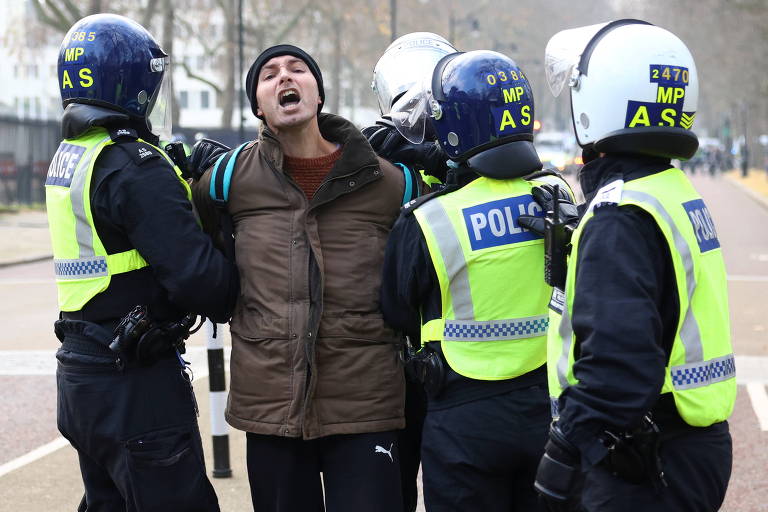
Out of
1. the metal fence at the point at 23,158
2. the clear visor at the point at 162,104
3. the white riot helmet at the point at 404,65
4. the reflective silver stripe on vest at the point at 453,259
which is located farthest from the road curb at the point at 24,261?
the reflective silver stripe on vest at the point at 453,259

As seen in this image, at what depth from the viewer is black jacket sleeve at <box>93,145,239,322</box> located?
139 inches

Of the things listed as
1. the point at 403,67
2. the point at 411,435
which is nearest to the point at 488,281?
the point at 411,435

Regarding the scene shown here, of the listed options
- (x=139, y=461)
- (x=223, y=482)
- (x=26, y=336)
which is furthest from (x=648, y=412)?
(x=26, y=336)

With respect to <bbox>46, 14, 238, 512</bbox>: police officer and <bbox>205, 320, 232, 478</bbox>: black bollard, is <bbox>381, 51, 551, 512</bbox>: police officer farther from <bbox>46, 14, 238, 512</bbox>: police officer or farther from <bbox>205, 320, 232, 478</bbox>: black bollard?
<bbox>205, 320, 232, 478</bbox>: black bollard

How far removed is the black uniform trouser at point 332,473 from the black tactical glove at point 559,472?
1046 millimetres

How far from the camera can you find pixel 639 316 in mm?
2623

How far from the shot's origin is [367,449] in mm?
3678

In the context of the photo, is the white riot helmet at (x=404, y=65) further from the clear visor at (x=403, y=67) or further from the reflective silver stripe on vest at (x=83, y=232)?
the reflective silver stripe on vest at (x=83, y=232)

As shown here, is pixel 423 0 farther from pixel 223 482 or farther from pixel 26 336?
pixel 223 482

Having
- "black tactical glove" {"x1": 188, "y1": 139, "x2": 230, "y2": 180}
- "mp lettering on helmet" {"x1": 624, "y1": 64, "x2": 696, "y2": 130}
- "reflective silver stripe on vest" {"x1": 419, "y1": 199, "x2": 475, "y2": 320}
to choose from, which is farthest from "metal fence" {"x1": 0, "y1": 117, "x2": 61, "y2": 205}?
"mp lettering on helmet" {"x1": 624, "y1": 64, "x2": 696, "y2": 130}

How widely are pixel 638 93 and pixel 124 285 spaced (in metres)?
1.67

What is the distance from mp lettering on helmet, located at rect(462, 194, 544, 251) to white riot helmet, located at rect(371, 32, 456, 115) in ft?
4.21

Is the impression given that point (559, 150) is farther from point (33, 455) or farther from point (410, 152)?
point (410, 152)

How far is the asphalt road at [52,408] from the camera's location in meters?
5.87
